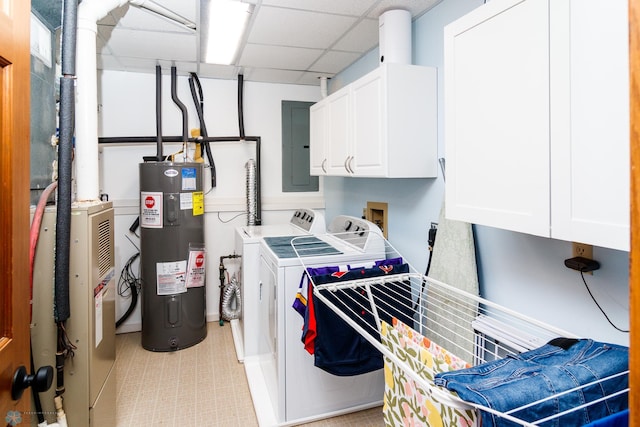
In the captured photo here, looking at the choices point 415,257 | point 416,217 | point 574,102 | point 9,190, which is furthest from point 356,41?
point 9,190

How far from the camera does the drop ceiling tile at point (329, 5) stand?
214cm

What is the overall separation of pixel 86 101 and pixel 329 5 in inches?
56.4

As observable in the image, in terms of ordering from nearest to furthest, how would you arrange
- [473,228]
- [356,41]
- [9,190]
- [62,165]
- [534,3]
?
[9,190]
[534,3]
[62,165]
[473,228]
[356,41]

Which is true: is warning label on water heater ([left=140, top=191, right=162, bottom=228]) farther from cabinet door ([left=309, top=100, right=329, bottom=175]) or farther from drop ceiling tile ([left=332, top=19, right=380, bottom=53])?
drop ceiling tile ([left=332, top=19, right=380, bottom=53])

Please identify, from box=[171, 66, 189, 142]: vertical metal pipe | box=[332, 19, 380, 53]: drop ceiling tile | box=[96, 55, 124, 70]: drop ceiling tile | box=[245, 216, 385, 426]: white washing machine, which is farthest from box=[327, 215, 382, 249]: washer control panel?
box=[96, 55, 124, 70]: drop ceiling tile

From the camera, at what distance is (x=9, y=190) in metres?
0.90

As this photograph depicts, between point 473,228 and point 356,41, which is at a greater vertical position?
point 356,41

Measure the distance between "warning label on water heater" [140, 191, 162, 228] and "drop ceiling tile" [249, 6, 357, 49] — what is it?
145cm

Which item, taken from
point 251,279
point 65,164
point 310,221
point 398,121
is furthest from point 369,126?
point 65,164

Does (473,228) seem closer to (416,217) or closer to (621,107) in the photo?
(416,217)

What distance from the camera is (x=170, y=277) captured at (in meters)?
3.06

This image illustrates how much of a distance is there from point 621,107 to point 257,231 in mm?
2561

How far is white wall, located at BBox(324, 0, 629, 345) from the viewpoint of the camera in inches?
50.6

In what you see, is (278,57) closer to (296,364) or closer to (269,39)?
(269,39)
